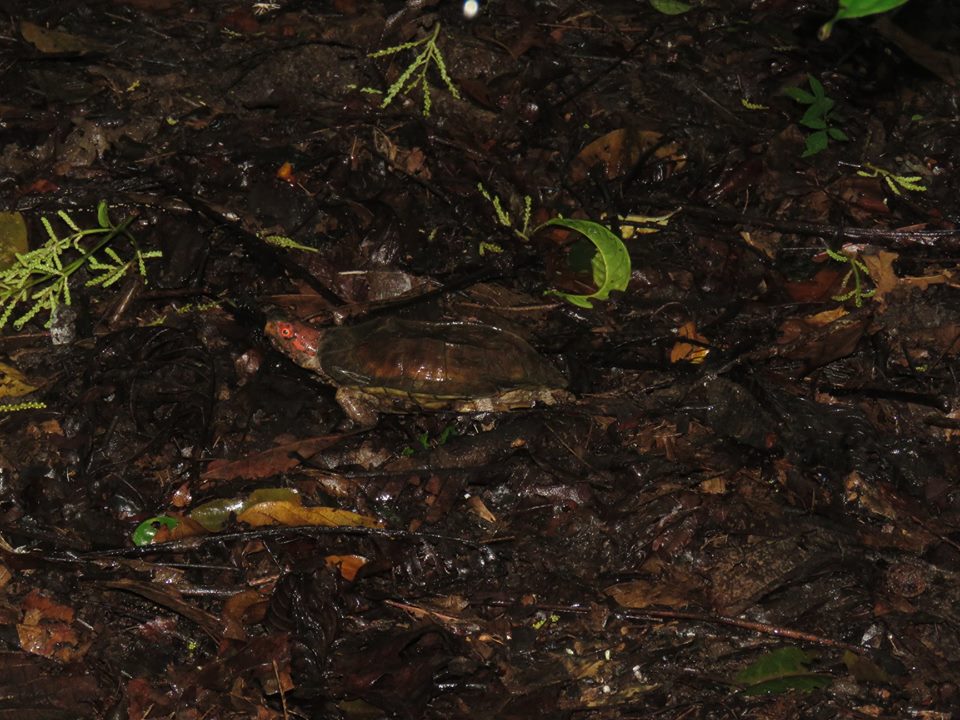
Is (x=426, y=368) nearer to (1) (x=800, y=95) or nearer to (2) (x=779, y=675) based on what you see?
(2) (x=779, y=675)

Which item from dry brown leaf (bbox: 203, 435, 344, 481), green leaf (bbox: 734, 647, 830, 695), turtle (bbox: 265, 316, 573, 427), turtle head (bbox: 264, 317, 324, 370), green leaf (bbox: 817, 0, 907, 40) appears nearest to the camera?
Answer: green leaf (bbox: 817, 0, 907, 40)

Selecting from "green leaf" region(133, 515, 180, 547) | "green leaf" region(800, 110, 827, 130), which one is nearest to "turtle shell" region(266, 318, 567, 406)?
"green leaf" region(133, 515, 180, 547)

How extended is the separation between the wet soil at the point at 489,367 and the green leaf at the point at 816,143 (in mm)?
29

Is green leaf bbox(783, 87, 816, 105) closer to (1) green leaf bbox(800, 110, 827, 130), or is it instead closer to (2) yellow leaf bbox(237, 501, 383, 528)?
(1) green leaf bbox(800, 110, 827, 130)

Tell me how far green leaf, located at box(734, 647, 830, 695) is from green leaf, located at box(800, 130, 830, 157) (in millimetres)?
2902

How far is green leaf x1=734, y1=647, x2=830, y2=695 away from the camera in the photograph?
142 inches

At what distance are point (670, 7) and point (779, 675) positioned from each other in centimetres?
415

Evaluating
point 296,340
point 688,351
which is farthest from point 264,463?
point 688,351

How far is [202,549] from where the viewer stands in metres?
3.88

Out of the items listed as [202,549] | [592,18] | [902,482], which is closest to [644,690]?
[902,482]

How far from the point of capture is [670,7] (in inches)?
216

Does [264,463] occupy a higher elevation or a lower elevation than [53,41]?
lower

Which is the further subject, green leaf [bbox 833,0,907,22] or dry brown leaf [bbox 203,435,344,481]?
dry brown leaf [bbox 203,435,344,481]

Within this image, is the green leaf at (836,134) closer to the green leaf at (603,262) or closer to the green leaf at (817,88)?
the green leaf at (817,88)
